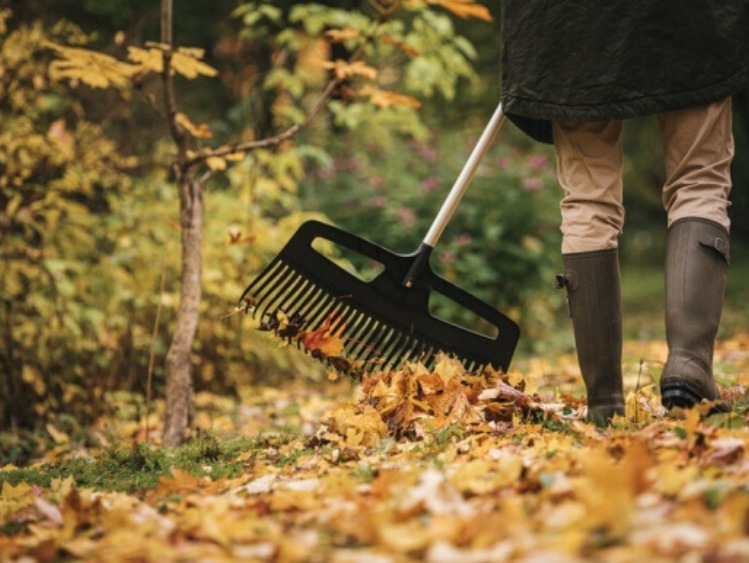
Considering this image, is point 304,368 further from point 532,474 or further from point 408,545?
point 408,545

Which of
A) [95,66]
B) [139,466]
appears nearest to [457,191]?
[139,466]

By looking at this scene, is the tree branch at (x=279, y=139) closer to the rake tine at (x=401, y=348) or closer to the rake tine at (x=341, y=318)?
the rake tine at (x=341, y=318)

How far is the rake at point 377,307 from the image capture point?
2.63m

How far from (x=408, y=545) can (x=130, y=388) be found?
3.71 meters

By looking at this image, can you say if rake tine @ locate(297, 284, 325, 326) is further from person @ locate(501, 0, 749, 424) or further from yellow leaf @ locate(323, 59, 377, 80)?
yellow leaf @ locate(323, 59, 377, 80)

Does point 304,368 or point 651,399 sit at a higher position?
point 651,399

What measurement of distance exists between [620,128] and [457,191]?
1.85 ft

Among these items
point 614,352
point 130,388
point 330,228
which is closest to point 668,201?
point 614,352

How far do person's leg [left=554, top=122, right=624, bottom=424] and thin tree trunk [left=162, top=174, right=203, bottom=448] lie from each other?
4.83 feet

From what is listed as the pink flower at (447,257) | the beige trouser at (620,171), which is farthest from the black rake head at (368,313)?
the pink flower at (447,257)

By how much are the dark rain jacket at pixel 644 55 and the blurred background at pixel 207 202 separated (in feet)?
3.91

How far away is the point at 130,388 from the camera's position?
4656 mm

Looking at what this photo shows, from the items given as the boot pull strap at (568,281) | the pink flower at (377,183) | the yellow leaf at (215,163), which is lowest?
the boot pull strap at (568,281)

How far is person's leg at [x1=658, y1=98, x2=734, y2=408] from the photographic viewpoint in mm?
2119
